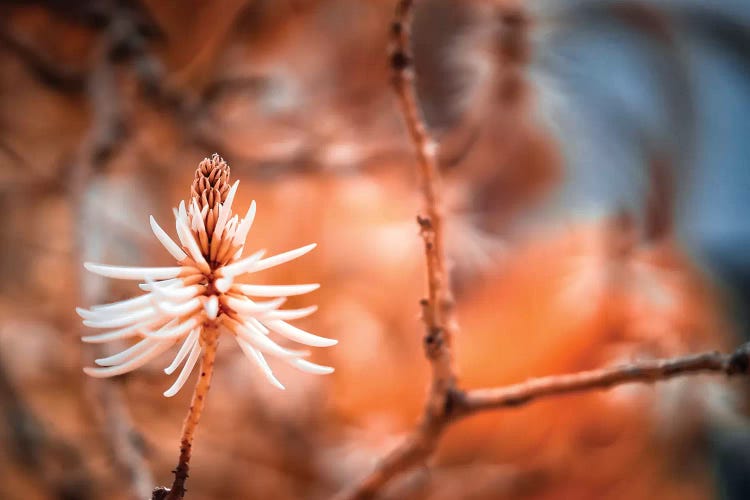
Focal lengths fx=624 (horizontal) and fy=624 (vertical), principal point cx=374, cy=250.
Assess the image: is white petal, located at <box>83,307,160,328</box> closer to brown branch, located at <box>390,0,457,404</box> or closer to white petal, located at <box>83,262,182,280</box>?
white petal, located at <box>83,262,182,280</box>

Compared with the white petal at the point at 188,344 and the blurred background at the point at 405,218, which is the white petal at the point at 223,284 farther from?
the blurred background at the point at 405,218

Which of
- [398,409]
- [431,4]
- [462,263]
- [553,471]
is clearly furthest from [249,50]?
[553,471]

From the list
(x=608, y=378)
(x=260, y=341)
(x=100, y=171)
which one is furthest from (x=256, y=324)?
(x=100, y=171)

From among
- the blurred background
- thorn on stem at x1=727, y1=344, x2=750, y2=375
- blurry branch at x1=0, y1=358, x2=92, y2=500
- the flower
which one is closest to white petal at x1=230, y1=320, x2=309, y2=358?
the flower

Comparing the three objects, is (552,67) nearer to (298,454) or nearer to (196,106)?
(196,106)

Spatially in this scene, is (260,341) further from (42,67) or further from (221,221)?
(42,67)

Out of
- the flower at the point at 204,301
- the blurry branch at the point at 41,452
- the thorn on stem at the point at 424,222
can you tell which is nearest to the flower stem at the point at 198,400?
the flower at the point at 204,301
